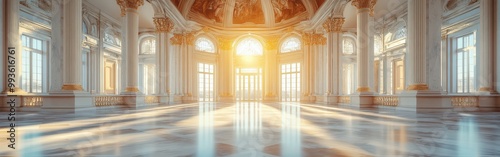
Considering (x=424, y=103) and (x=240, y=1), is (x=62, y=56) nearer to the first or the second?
(x=424, y=103)

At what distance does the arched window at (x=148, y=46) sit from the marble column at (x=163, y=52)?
6614 mm

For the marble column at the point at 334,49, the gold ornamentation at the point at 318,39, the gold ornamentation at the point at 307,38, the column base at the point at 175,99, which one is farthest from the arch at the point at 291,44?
the column base at the point at 175,99

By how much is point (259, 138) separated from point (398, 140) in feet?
6.34

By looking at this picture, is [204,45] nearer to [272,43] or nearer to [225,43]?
[225,43]

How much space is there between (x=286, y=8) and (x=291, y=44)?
3.38 m

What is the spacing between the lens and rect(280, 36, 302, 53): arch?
88.5 feet

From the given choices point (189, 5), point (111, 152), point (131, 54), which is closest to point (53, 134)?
point (111, 152)

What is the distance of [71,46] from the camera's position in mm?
9812

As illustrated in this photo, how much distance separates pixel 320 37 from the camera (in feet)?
77.6

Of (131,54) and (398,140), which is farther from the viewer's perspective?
(131,54)

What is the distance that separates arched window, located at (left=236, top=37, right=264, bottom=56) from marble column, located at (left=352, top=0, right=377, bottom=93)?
1521 centimetres

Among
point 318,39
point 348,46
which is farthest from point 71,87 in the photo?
point 348,46

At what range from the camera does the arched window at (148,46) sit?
25859 mm

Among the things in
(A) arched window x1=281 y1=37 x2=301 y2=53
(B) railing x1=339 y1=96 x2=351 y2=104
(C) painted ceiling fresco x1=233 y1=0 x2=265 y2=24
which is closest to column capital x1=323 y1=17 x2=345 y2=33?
(B) railing x1=339 y1=96 x2=351 y2=104
